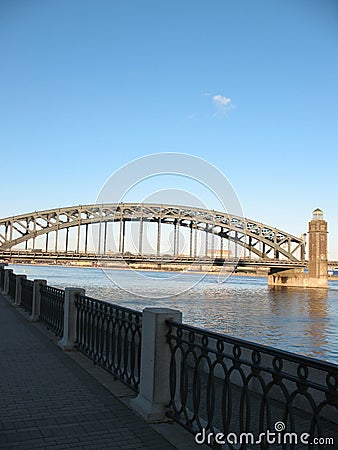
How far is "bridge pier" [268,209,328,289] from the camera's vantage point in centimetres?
7875

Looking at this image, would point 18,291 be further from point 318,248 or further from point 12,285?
point 318,248

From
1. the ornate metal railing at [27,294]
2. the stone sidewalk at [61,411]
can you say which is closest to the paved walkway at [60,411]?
the stone sidewalk at [61,411]

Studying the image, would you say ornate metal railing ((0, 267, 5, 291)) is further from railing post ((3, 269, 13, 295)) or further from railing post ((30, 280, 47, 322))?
railing post ((30, 280, 47, 322))

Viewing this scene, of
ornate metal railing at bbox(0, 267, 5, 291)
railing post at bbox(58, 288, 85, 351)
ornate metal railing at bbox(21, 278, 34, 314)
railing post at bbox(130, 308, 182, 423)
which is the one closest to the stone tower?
ornate metal railing at bbox(0, 267, 5, 291)

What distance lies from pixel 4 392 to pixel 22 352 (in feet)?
7.54

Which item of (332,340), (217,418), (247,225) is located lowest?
(332,340)

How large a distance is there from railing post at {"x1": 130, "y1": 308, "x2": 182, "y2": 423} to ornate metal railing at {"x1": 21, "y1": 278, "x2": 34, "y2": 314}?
7523mm

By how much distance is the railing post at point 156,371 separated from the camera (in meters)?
4.25

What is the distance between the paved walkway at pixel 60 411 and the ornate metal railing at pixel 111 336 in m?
0.29

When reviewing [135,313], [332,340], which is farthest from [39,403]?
[332,340]

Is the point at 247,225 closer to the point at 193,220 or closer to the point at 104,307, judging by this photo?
the point at 193,220

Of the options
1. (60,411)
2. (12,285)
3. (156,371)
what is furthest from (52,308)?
(12,285)

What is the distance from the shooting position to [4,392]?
4980 mm

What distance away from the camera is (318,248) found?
79500 mm
